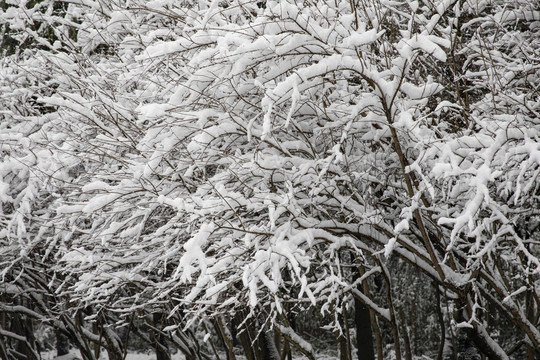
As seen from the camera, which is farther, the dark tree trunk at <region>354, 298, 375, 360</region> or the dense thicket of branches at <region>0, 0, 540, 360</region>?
the dark tree trunk at <region>354, 298, 375, 360</region>

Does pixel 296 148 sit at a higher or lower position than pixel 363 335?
higher

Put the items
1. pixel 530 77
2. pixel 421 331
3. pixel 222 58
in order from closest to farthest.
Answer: pixel 222 58
pixel 530 77
pixel 421 331

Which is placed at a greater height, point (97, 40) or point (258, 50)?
point (258, 50)

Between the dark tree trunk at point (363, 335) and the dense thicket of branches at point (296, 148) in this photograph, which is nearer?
the dense thicket of branches at point (296, 148)

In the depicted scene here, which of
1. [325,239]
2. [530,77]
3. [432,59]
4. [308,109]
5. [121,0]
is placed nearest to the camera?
[325,239]

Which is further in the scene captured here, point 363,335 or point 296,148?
point 363,335

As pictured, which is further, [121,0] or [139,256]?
[121,0]

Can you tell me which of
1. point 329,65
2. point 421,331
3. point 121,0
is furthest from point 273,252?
point 421,331

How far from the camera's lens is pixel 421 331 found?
61.6ft

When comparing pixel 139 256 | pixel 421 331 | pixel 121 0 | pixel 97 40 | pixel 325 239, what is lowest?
pixel 421 331

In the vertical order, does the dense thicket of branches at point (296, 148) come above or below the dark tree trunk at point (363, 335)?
above

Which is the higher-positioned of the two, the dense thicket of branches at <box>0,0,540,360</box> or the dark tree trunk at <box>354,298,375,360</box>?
the dense thicket of branches at <box>0,0,540,360</box>

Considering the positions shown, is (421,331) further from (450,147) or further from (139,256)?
(450,147)

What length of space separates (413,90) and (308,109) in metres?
1.28
